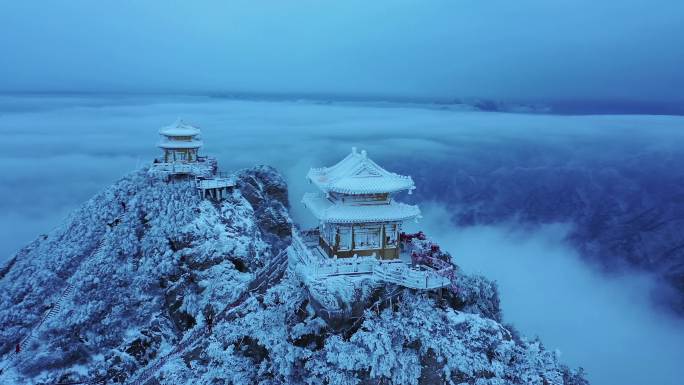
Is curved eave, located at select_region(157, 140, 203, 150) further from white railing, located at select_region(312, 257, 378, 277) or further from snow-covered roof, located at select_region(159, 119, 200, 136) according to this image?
white railing, located at select_region(312, 257, 378, 277)

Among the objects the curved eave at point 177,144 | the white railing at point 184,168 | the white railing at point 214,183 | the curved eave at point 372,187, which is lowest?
the white railing at point 214,183

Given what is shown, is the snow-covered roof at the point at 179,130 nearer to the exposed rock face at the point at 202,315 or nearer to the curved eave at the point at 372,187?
the exposed rock face at the point at 202,315

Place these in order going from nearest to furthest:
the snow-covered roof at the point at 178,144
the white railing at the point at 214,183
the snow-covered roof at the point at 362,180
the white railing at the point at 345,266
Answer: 1. the white railing at the point at 345,266
2. the snow-covered roof at the point at 362,180
3. the white railing at the point at 214,183
4. the snow-covered roof at the point at 178,144

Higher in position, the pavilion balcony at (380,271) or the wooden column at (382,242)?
the wooden column at (382,242)

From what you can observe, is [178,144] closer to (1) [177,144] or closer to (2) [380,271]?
(1) [177,144]

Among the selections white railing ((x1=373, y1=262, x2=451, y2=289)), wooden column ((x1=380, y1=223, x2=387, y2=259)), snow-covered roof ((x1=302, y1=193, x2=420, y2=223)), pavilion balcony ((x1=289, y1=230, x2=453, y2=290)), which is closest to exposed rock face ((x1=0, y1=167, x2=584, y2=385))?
white railing ((x1=373, y1=262, x2=451, y2=289))

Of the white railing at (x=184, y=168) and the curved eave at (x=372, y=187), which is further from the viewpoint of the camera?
the white railing at (x=184, y=168)

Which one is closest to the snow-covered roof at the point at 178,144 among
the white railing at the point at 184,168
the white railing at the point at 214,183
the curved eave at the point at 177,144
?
the curved eave at the point at 177,144

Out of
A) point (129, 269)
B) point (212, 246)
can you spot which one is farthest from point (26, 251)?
point (212, 246)
